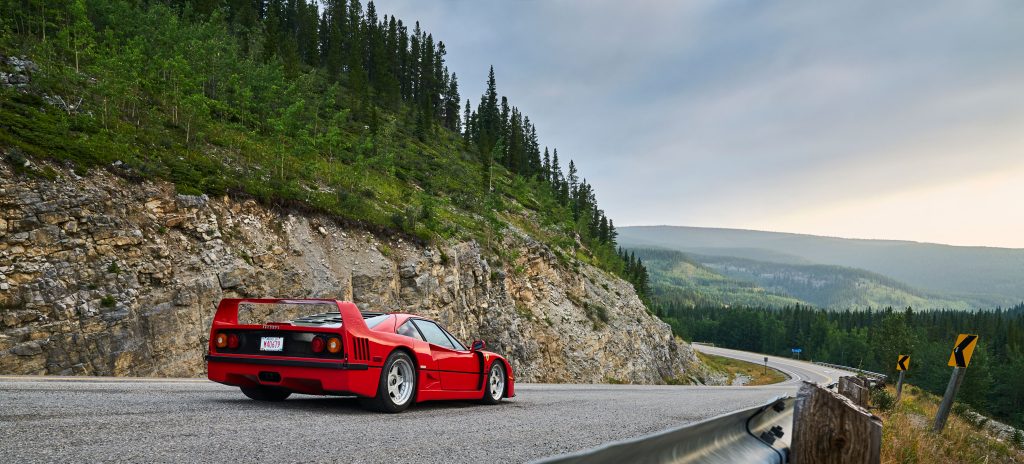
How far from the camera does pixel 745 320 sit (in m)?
132

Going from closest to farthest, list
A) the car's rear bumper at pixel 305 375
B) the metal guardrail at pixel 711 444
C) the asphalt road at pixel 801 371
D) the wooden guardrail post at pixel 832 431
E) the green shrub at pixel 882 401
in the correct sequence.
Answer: the metal guardrail at pixel 711 444
the wooden guardrail post at pixel 832 431
the car's rear bumper at pixel 305 375
the green shrub at pixel 882 401
the asphalt road at pixel 801 371

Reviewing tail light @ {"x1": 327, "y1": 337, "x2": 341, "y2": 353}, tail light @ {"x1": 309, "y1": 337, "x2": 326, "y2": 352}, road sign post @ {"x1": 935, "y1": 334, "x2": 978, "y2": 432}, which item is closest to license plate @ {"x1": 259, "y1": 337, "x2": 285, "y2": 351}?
tail light @ {"x1": 309, "y1": 337, "x2": 326, "y2": 352}

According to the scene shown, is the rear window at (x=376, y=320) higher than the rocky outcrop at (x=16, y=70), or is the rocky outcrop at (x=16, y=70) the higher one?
the rocky outcrop at (x=16, y=70)

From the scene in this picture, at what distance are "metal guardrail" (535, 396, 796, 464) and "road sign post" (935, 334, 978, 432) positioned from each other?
9282 millimetres

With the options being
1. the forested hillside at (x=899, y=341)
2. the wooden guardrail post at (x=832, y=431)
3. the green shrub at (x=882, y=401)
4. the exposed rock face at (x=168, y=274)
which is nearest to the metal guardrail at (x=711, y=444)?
the wooden guardrail post at (x=832, y=431)

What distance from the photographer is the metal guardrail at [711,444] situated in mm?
1716

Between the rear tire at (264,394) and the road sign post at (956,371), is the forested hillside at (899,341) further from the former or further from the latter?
the rear tire at (264,394)

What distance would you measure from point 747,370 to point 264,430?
77.1 m

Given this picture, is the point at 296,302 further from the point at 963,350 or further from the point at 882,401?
the point at 963,350

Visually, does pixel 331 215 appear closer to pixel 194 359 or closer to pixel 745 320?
pixel 194 359

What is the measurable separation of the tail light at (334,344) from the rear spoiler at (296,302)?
17 cm

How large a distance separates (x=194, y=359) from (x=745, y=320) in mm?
133256

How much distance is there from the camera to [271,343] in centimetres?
616

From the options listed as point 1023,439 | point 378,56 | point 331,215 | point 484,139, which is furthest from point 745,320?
point 331,215
